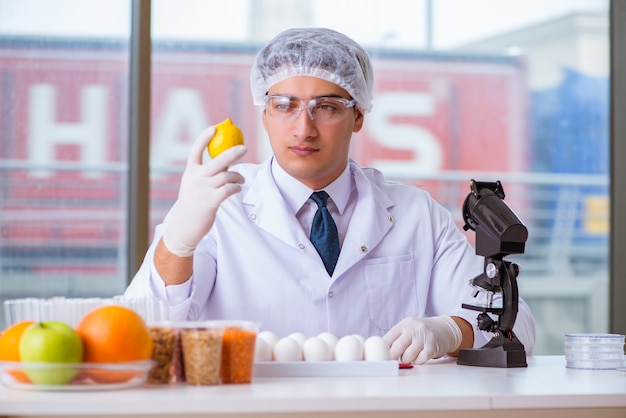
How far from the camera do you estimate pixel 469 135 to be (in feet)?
13.9

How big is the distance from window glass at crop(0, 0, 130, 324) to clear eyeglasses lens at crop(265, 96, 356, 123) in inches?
54.8

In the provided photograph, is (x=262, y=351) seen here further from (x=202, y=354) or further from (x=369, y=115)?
(x=369, y=115)

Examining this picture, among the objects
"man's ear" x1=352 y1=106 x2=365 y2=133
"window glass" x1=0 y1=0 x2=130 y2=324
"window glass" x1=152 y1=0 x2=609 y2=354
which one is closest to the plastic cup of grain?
"man's ear" x1=352 y1=106 x2=365 y2=133

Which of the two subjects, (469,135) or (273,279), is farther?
(469,135)

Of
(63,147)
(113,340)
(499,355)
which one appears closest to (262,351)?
(113,340)

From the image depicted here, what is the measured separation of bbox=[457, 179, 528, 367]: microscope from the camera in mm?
1785

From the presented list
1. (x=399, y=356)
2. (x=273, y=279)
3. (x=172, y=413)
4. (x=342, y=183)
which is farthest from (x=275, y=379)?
(x=342, y=183)

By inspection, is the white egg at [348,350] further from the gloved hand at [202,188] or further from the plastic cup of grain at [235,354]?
the gloved hand at [202,188]

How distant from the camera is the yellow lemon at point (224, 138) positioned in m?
1.67

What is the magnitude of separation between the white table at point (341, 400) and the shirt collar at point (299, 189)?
88 centimetres

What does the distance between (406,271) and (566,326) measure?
7.05 ft

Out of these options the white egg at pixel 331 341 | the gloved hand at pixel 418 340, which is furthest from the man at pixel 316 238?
the white egg at pixel 331 341

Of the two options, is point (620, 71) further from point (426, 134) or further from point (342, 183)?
point (342, 183)

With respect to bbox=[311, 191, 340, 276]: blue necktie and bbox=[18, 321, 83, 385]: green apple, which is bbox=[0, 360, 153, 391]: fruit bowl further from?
bbox=[311, 191, 340, 276]: blue necktie
